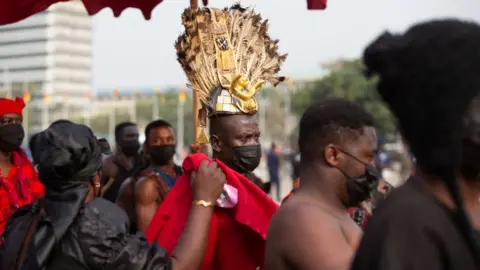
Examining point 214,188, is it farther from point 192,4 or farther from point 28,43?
point 28,43

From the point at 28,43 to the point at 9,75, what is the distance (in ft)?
16.4

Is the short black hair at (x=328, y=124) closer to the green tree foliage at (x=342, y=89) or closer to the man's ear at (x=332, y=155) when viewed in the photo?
the man's ear at (x=332, y=155)

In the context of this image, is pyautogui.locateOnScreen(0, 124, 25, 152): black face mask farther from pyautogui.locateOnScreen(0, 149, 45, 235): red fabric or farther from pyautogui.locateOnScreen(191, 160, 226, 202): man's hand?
pyautogui.locateOnScreen(191, 160, 226, 202): man's hand

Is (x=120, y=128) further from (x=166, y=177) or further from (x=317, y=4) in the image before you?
(x=317, y=4)

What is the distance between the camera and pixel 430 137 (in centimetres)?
243

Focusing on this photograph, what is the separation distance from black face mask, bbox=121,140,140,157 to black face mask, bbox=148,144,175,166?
2221mm

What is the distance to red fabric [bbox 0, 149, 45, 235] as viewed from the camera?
7422 mm

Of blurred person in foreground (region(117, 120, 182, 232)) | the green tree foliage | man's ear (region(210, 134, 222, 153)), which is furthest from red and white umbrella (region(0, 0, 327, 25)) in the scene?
the green tree foliage

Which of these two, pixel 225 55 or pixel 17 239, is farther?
pixel 225 55

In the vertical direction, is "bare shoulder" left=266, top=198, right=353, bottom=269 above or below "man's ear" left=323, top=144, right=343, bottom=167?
below

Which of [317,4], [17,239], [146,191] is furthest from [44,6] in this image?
[17,239]

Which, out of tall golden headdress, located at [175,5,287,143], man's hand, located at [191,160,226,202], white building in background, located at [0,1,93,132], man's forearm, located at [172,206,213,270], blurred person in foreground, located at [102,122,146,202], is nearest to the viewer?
man's forearm, located at [172,206,213,270]

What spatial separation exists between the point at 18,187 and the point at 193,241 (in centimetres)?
342

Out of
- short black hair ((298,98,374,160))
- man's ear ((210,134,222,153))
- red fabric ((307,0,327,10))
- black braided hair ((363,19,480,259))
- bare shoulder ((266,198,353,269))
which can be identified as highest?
red fabric ((307,0,327,10))
